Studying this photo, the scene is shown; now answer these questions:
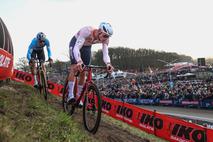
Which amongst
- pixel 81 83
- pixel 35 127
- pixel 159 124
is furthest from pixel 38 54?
pixel 35 127

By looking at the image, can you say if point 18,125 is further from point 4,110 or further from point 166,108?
point 166,108

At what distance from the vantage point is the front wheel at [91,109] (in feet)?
20.3

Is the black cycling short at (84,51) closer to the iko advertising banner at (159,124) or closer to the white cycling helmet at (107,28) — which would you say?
the white cycling helmet at (107,28)

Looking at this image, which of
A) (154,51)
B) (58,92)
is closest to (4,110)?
(58,92)

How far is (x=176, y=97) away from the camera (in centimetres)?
3164

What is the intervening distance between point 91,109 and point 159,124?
4.89 metres

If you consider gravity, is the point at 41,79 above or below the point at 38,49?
below

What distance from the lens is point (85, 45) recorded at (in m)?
7.11

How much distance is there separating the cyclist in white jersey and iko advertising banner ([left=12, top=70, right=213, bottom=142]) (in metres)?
3.70

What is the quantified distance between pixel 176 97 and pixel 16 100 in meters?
26.0

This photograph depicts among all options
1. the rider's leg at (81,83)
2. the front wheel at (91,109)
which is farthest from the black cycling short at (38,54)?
the front wheel at (91,109)

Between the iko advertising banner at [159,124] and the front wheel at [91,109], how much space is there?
364cm

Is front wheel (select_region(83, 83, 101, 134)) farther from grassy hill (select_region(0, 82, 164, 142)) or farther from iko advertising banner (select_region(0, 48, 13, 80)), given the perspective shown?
iko advertising banner (select_region(0, 48, 13, 80))

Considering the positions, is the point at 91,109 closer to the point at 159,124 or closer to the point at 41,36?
the point at 41,36
